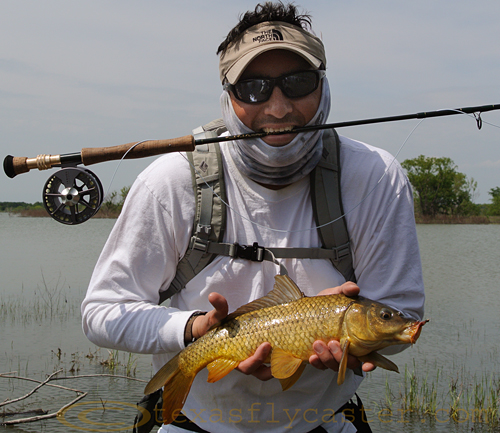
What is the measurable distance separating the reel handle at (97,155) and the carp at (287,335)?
3.13 feet

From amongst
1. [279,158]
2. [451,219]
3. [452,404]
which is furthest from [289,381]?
[451,219]

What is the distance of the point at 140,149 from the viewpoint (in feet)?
9.71

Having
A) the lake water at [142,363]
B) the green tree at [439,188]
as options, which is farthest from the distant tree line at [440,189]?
the lake water at [142,363]

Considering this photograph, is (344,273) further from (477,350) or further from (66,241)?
(66,241)

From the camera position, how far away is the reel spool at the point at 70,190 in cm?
272

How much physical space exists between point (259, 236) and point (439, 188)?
65312mm

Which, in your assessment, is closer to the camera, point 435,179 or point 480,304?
point 480,304

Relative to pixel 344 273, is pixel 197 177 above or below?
above

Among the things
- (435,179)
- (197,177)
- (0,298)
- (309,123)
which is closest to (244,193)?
(197,177)

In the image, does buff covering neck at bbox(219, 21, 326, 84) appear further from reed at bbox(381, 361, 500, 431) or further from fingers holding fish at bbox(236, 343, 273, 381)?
reed at bbox(381, 361, 500, 431)

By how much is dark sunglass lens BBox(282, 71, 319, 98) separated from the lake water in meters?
5.57

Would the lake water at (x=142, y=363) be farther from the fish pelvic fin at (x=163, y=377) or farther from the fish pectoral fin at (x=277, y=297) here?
the fish pectoral fin at (x=277, y=297)

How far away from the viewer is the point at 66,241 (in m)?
32.3

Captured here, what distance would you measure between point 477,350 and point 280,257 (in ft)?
31.7
